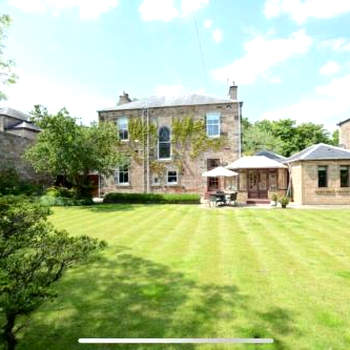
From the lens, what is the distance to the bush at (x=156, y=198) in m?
19.8

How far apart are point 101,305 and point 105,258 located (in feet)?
8.10

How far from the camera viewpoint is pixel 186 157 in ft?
A: 79.3

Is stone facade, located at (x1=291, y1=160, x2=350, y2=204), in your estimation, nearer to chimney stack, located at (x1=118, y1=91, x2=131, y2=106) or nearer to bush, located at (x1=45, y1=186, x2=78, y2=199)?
bush, located at (x1=45, y1=186, x2=78, y2=199)

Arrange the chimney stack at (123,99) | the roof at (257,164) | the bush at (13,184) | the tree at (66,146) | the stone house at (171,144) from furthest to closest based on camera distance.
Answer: the chimney stack at (123,99), the stone house at (171,144), the bush at (13,184), the roof at (257,164), the tree at (66,146)

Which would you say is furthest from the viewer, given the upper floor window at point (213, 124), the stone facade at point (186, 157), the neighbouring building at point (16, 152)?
the upper floor window at point (213, 124)

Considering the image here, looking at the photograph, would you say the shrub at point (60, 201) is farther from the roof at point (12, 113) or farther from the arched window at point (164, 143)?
the roof at point (12, 113)

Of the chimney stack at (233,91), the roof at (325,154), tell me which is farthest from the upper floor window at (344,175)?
the chimney stack at (233,91)

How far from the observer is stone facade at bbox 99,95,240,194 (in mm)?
23297

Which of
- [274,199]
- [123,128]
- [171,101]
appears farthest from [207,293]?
[123,128]

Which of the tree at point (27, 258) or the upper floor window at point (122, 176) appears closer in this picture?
the tree at point (27, 258)

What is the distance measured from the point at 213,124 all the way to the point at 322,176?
10034mm

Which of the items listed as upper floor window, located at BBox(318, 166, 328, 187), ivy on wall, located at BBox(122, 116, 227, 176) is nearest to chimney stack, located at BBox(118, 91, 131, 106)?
ivy on wall, located at BBox(122, 116, 227, 176)

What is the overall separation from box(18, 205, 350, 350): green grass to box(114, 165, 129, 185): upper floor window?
56.3ft

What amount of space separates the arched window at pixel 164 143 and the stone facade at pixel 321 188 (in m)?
11.8
